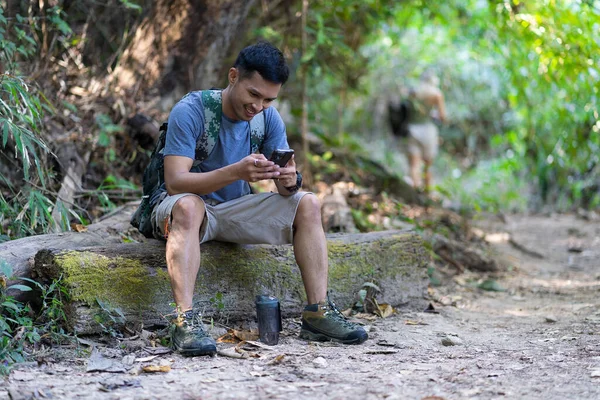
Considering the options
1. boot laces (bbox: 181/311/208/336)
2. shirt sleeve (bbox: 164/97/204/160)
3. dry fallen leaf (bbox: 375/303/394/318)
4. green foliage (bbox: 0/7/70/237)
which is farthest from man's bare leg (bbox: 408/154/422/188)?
boot laces (bbox: 181/311/208/336)

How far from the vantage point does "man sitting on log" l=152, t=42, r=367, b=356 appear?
3.64m

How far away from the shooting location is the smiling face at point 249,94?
12.7ft

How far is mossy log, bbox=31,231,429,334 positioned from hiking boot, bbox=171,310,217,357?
282 mm

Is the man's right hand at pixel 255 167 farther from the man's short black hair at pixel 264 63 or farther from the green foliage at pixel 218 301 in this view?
the green foliage at pixel 218 301

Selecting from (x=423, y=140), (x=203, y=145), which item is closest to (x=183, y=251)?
(x=203, y=145)

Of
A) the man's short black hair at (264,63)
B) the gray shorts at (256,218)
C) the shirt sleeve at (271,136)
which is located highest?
the man's short black hair at (264,63)

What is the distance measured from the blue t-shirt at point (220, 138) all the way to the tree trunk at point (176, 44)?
288 cm

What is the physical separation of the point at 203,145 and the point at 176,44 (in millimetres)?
3156

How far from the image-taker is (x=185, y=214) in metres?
3.65

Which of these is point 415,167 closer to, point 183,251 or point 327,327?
point 327,327

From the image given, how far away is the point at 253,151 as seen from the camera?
4176 millimetres

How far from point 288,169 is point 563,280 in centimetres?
417

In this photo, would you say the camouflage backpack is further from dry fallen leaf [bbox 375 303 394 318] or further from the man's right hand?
dry fallen leaf [bbox 375 303 394 318]

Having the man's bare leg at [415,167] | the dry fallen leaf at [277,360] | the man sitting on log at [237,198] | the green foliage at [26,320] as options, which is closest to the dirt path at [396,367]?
the dry fallen leaf at [277,360]
